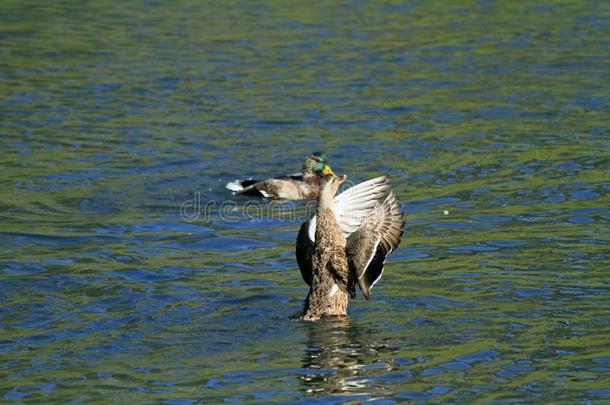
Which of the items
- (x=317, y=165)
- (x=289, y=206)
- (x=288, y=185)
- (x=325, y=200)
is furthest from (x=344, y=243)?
(x=288, y=185)

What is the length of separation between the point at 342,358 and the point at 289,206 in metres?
5.83

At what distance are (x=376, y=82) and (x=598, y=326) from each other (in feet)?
37.4

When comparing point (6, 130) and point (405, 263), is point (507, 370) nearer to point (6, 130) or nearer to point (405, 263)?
point (405, 263)

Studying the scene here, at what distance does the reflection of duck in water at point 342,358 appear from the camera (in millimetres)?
7625

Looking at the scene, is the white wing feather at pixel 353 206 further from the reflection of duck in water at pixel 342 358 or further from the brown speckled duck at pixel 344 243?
the reflection of duck in water at pixel 342 358

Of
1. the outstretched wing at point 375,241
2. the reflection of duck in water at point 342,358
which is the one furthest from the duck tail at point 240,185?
the outstretched wing at point 375,241

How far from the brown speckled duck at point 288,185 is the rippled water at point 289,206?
0.38 meters

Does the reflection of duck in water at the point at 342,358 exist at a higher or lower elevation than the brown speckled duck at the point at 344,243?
lower

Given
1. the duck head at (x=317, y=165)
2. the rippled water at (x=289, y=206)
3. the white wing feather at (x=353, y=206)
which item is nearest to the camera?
the rippled water at (x=289, y=206)

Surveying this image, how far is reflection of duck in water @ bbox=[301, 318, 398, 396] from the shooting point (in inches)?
300

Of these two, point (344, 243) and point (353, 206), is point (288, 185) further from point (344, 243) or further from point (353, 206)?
point (344, 243)

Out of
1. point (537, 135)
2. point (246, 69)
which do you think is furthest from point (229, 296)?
point (246, 69)

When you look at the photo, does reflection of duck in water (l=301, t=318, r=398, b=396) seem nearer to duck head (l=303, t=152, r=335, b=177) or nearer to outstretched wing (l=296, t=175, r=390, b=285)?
outstretched wing (l=296, t=175, r=390, b=285)

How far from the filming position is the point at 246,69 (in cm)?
2094
